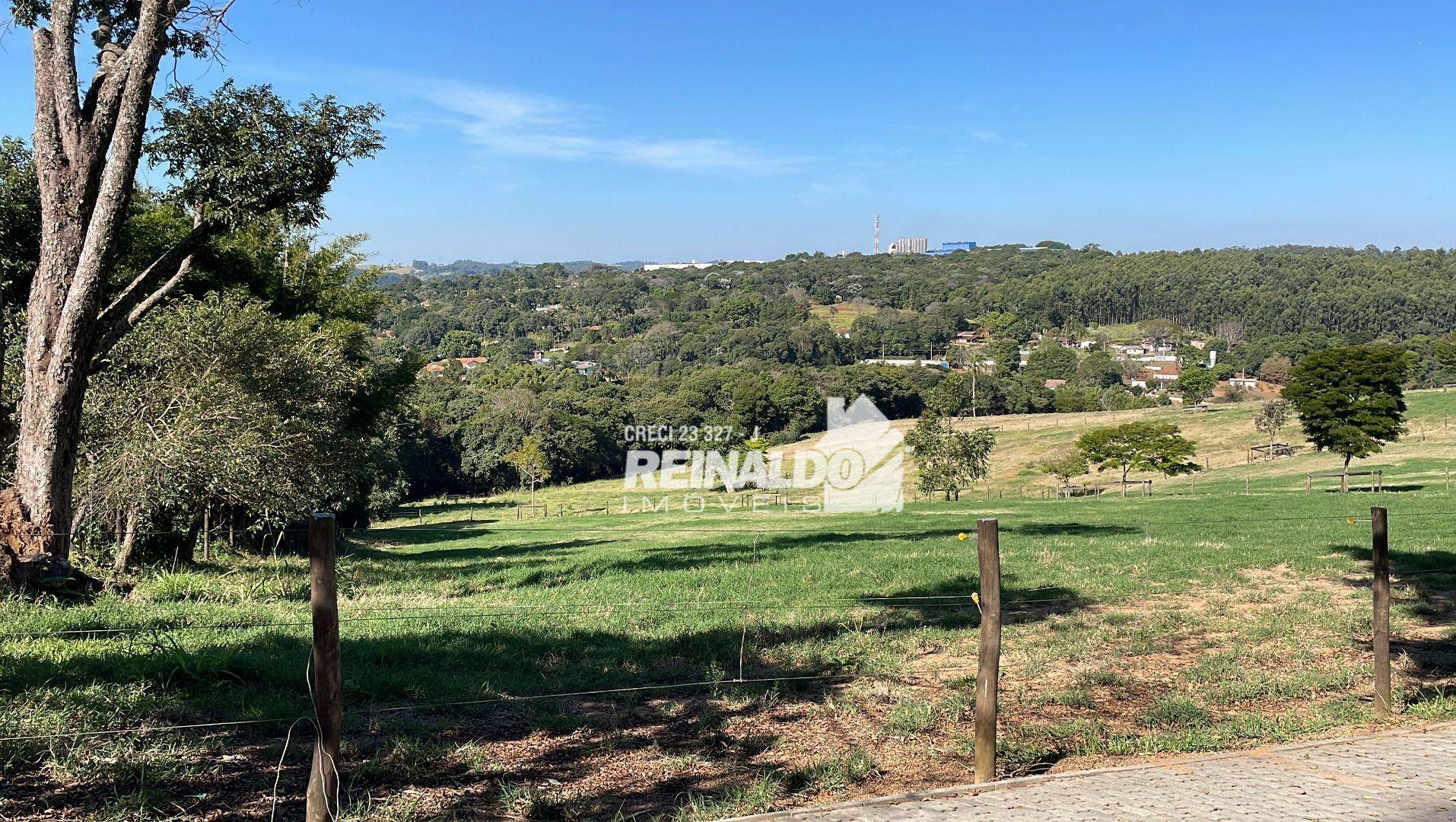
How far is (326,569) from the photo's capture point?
4.41 meters

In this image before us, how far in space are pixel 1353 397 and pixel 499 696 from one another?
3983cm

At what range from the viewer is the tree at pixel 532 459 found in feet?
233

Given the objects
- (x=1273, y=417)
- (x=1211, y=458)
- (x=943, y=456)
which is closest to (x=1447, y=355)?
(x=1273, y=417)

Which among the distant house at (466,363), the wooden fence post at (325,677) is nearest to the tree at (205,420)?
the wooden fence post at (325,677)

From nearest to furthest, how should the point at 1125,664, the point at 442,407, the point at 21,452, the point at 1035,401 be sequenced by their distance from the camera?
the point at 1125,664, the point at 21,452, the point at 442,407, the point at 1035,401

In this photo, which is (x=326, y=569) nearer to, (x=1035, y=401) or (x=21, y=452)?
(x=21, y=452)

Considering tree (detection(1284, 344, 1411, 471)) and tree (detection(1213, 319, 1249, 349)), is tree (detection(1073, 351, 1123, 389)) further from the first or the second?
tree (detection(1284, 344, 1411, 471))

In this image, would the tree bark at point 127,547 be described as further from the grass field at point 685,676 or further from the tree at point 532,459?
the tree at point 532,459

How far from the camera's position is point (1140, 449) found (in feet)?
164

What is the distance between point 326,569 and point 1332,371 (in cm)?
4203

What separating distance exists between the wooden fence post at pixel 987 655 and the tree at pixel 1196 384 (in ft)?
336

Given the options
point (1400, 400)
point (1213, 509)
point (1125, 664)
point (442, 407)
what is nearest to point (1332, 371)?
point (1400, 400)

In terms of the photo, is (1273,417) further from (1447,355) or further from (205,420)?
(205,420)

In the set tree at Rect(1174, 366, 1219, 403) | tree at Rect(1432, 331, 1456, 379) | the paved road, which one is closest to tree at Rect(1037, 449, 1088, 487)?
the paved road
